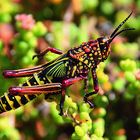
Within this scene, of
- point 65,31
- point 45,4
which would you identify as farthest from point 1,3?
→ point 65,31

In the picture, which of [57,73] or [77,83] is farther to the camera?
[77,83]

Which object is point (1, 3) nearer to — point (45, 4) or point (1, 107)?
point (45, 4)

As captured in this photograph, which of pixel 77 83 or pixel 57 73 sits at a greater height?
pixel 57 73

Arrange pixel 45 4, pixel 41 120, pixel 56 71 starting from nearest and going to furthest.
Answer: pixel 56 71, pixel 41 120, pixel 45 4
